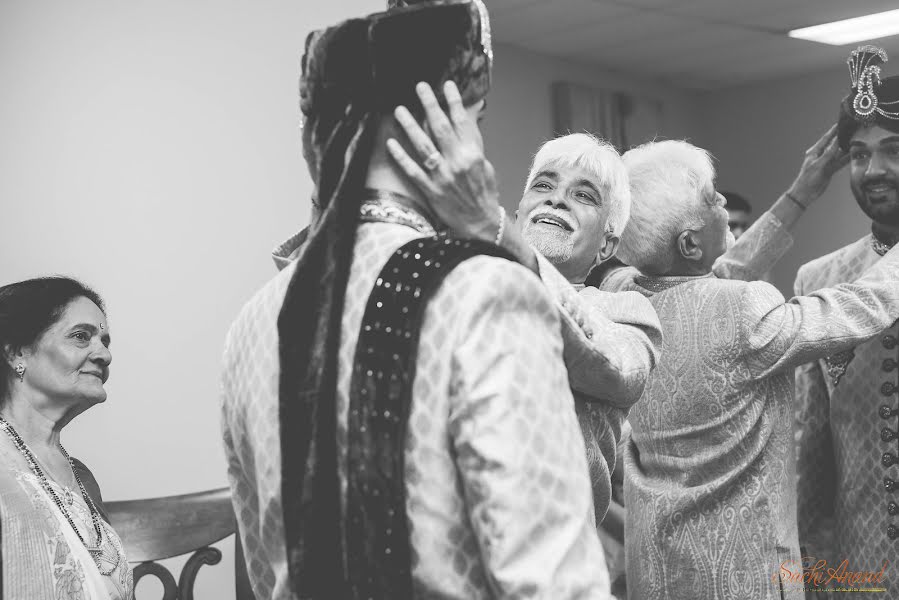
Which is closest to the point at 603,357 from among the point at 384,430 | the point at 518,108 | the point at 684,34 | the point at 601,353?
the point at 601,353

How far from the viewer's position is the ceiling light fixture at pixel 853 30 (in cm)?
650

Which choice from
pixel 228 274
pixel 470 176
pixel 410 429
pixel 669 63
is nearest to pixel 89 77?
pixel 228 274

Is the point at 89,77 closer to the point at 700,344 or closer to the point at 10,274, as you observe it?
the point at 10,274

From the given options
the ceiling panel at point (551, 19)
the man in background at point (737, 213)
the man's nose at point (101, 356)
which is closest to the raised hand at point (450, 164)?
the man's nose at point (101, 356)

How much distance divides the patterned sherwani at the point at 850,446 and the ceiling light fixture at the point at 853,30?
167 inches

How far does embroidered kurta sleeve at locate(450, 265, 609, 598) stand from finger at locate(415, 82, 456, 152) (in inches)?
8.7

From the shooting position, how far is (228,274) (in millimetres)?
3500

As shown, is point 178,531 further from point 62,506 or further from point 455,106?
point 455,106

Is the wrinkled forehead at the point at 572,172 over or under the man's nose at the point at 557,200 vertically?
over

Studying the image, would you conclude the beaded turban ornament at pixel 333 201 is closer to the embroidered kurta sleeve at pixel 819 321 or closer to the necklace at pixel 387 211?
the necklace at pixel 387 211

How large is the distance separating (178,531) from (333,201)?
2084 mm

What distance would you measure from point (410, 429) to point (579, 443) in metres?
0.18

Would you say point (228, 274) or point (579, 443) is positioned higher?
point (579, 443)

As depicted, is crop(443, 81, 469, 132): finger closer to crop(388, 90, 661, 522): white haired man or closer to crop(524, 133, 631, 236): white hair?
crop(388, 90, 661, 522): white haired man
